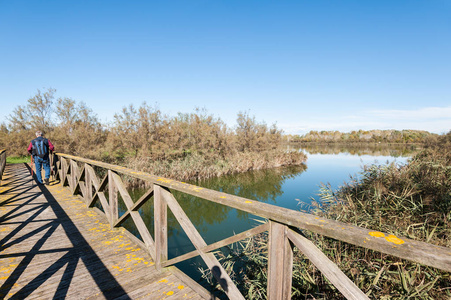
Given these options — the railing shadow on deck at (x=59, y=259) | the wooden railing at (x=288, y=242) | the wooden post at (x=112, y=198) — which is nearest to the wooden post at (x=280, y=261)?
the wooden railing at (x=288, y=242)

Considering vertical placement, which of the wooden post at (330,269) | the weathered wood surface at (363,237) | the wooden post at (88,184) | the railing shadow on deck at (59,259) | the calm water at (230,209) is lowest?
the calm water at (230,209)

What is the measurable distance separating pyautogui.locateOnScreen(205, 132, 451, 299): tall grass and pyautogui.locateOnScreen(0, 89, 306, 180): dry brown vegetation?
10373mm

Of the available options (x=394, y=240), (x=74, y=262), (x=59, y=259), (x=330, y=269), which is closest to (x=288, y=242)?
(x=330, y=269)

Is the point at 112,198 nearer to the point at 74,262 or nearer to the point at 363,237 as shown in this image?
the point at 74,262

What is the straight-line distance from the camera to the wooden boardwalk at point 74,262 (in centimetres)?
238

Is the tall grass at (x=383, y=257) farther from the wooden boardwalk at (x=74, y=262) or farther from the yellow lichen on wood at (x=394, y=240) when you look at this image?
the yellow lichen on wood at (x=394, y=240)

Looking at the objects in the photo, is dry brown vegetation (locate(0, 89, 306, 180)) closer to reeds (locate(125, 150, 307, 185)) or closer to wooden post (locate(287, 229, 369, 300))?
reeds (locate(125, 150, 307, 185))

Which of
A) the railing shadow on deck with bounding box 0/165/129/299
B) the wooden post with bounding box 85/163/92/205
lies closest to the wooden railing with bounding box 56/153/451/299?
the railing shadow on deck with bounding box 0/165/129/299

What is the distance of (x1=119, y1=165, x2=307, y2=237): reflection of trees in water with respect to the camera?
855 cm

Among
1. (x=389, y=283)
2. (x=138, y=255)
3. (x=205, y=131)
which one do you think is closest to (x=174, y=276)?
(x=138, y=255)

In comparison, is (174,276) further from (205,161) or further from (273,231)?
(205,161)

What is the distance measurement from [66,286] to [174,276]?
1153 millimetres

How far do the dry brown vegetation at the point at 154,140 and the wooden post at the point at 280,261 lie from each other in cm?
1247

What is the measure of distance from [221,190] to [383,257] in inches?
395
